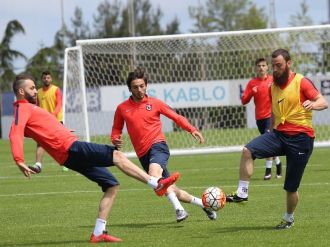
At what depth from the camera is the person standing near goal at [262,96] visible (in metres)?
19.3

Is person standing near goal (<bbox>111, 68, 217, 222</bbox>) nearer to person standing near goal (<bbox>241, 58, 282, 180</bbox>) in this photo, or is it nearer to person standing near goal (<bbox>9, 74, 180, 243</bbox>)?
person standing near goal (<bbox>9, 74, 180, 243</bbox>)

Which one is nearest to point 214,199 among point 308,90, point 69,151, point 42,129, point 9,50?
point 308,90

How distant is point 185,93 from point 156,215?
15.6 m

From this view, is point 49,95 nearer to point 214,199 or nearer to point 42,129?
point 214,199

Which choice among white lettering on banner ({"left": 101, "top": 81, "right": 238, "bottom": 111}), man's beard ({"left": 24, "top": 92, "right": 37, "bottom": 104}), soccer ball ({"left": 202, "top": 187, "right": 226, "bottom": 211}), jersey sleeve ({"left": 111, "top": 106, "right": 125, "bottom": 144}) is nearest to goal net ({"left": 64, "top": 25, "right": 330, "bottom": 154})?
white lettering on banner ({"left": 101, "top": 81, "right": 238, "bottom": 111})

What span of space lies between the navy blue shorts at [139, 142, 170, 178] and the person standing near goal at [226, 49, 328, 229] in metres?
1.41

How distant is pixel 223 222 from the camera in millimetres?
12867

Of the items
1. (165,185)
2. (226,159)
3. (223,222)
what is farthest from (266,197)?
(226,159)

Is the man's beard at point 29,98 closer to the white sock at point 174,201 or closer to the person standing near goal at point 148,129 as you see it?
the person standing near goal at point 148,129

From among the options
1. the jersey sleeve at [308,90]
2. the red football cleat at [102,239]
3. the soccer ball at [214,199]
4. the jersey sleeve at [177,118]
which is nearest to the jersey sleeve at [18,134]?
the red football cleat at [102,239]

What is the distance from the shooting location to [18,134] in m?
10.9

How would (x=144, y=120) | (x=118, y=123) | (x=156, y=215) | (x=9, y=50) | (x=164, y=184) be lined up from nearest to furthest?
1. (x=164, y=184)
2. (x=144, y=120)
3. (x=118, y=123)
4. (x=156, y=215)
5. (x=9, y=50)

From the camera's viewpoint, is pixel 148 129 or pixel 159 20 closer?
pixel 148 129

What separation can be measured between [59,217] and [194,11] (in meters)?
89.5
